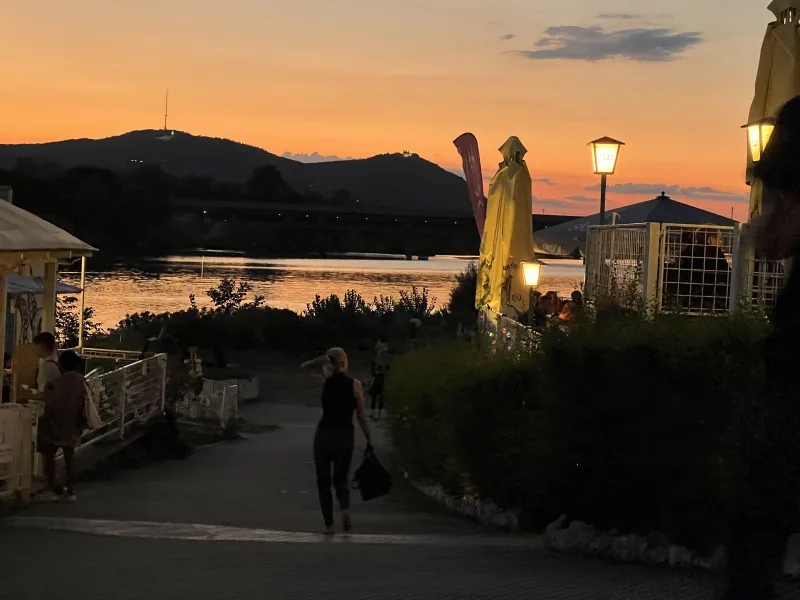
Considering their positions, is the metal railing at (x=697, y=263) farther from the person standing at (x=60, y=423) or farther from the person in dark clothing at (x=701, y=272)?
the person standing at (x=60, y=423)

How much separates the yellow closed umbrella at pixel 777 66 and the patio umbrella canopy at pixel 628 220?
5.36 m

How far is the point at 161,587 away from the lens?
698 centimetres

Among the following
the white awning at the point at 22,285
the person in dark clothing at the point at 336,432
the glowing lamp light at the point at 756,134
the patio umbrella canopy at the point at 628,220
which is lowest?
the person in dark clothing at the point at 336,432

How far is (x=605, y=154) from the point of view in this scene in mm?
17125

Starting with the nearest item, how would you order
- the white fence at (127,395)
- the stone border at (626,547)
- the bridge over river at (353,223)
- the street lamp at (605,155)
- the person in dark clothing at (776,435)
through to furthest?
the person in dark clothing at (776,435) → the stone border at (626,547) → the white fence at (127,395) → the street lamp at (605,155) → the bridge over river at (353,223)

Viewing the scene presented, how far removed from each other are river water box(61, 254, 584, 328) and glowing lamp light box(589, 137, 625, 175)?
98.6 ft

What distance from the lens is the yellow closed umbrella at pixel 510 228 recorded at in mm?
20391

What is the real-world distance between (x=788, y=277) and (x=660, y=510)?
624cm

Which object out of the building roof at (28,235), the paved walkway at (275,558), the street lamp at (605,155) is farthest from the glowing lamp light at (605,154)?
A: the building roof at (28,235)

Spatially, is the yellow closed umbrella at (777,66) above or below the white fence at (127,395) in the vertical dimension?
above

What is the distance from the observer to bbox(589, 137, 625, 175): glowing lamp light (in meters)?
17.0

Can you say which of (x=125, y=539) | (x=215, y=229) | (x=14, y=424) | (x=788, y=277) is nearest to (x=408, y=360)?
(x=14, y=424)

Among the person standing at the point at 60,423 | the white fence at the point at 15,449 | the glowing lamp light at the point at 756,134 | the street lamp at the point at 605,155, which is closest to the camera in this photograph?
the white fence at the point at 15,449

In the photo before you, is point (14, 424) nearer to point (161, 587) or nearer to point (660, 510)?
point (161, 587)
